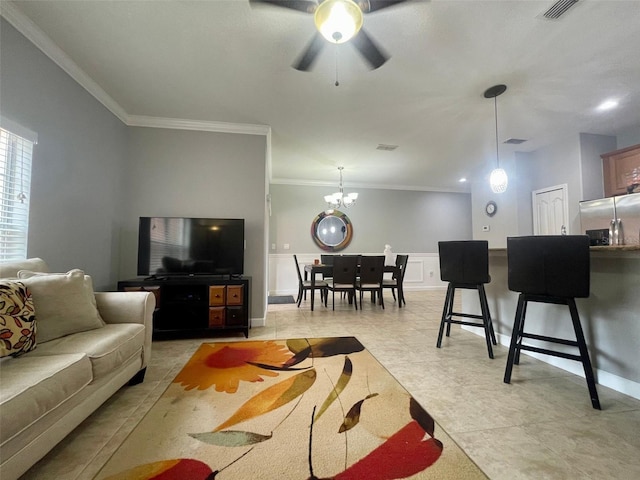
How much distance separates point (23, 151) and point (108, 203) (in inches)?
40.3

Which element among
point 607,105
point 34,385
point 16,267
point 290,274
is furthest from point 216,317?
point 607,105

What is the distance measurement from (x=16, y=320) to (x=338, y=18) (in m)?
2.25

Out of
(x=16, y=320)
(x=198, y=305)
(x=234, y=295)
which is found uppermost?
(x=16, y=320)

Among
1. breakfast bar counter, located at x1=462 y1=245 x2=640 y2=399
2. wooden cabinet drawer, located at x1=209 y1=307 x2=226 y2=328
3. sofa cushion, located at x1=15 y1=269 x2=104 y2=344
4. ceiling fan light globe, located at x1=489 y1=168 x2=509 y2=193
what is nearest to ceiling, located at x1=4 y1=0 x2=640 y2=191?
ceiling fan light globe, located at x1=489 y1=168 x2=509 y2=193

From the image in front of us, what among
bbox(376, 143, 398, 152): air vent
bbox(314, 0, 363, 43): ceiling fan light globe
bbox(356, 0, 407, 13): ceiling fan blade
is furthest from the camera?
bbox(376, 143, 398, 152): air vent

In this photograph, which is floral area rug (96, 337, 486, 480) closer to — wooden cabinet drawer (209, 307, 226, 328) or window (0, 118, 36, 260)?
wooden cabinet drawer (209, 307, 226, 328)

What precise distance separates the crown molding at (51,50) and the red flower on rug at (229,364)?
9.23 ft

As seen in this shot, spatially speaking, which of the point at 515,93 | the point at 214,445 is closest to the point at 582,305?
the point at 515,93

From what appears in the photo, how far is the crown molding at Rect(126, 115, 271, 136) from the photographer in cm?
325

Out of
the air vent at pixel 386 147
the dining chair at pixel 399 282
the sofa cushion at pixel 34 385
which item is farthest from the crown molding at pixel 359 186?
the sofa cushion at pixel 34 385

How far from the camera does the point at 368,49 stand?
1.75 metres

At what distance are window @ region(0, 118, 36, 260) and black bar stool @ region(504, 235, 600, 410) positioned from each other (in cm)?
375

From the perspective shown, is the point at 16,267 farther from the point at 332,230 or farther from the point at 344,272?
the point at 332,230

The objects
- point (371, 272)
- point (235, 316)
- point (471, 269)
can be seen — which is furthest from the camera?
point (371, 272)
